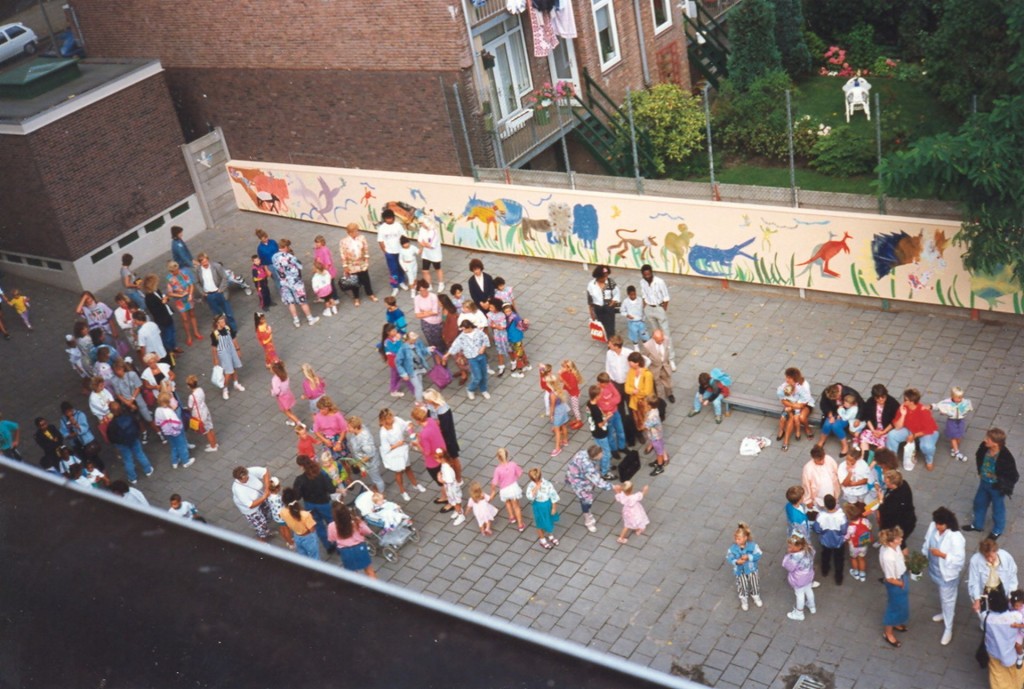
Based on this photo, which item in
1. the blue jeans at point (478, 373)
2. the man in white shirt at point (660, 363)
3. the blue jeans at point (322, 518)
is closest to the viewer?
the blue jeans at point (322, 518)

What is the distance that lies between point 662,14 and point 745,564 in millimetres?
17419

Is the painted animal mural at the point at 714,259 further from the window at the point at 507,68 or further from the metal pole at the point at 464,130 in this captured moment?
the window at the point at 507,68

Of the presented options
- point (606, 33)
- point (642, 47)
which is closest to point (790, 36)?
point (642, 47)

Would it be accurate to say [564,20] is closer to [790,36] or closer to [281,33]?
[281,33]

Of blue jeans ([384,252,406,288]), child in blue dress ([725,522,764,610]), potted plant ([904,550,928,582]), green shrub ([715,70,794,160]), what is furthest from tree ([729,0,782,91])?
child in blue dress ([725,522,764,610])

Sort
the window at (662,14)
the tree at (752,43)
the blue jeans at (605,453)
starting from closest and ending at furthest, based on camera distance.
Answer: the blue jeans at (605,453) < the tree at (752,43) < the window at (662,14)

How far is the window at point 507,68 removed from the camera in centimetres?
2273

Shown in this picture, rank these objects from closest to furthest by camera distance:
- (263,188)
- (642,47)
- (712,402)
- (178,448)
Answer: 1. (712,402)
2. (178,448)
3. (642,47)
4. (263,188)

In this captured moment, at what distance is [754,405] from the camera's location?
15680 millimetres

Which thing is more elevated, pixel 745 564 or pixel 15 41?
pixel 15 41

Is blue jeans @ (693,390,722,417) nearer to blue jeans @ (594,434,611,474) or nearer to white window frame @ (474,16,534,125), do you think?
blue jeans @ (594,434,611,474)

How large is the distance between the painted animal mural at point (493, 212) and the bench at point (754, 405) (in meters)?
6.76

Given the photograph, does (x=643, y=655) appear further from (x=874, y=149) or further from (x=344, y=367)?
(x=874, y=149)

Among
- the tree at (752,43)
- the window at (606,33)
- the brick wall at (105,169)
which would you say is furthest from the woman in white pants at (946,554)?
the brick wall at (105,169)
